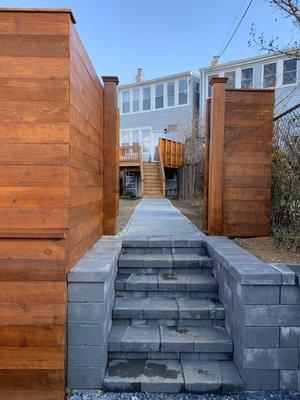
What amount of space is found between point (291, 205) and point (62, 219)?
3.13 m

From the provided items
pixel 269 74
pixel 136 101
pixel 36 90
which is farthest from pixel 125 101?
pixel 36 90

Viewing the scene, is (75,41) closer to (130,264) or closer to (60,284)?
(60,284)

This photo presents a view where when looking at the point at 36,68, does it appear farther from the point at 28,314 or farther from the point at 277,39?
the point at 277,39

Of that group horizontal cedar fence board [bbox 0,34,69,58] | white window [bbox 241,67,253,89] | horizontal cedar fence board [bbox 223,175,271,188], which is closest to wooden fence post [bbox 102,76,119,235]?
horizontal cedar fence board [bbox 223,175,271,188]

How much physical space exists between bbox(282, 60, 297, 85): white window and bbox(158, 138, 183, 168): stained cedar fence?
567 cm

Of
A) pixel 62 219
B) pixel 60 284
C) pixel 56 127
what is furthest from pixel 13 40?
pixel 60 284

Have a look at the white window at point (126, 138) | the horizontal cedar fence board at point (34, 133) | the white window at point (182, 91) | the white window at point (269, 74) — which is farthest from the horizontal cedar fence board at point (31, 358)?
the white window at point (126, 138)

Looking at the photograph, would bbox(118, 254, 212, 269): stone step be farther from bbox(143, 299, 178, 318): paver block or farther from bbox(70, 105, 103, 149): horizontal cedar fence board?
bbox(70, 105, 103, 149): horizontal cedar fence board

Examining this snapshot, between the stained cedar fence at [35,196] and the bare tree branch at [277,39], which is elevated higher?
the bare tree branch at [277,39]

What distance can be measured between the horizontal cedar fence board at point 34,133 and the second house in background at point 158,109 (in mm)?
13996

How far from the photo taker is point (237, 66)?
14.7 metres

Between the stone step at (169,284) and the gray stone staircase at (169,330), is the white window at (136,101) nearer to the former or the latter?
the gray stone staircase at (169,330)

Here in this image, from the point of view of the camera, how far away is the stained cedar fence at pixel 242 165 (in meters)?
4.12

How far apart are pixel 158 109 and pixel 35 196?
16.8 metres
